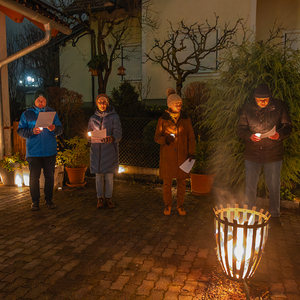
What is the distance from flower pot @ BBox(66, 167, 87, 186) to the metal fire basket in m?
4.83

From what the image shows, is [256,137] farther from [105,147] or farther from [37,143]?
[37,143]

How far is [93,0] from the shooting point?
496 inches

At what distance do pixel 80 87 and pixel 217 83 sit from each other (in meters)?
11.9

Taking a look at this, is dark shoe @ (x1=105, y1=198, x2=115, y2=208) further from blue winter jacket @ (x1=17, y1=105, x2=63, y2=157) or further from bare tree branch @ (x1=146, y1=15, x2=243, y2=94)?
bare tree branch @ (x1=146, y1=15, x2=243, y2=94)

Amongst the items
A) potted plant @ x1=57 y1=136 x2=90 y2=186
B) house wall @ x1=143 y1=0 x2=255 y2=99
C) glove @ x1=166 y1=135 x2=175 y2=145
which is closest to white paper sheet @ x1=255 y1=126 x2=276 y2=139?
glove @ x1=166 y1=135 x2=175 y2=145

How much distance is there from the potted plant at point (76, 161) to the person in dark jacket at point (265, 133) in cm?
405

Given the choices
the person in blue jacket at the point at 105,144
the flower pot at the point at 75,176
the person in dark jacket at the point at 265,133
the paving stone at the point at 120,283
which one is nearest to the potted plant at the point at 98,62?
the flower pot at the point at 75,176

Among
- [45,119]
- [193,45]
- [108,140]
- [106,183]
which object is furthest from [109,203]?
[193,45]

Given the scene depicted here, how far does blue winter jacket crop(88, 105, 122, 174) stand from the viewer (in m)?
5.45

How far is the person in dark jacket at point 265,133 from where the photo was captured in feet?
14.0

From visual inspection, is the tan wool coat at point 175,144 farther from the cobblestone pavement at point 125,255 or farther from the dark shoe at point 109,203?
the dark shoe at point 109,203

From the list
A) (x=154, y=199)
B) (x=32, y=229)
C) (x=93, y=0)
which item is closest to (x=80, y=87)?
(x=93, y=0)

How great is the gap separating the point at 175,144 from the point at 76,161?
3.13 m

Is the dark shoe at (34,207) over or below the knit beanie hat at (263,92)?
below
